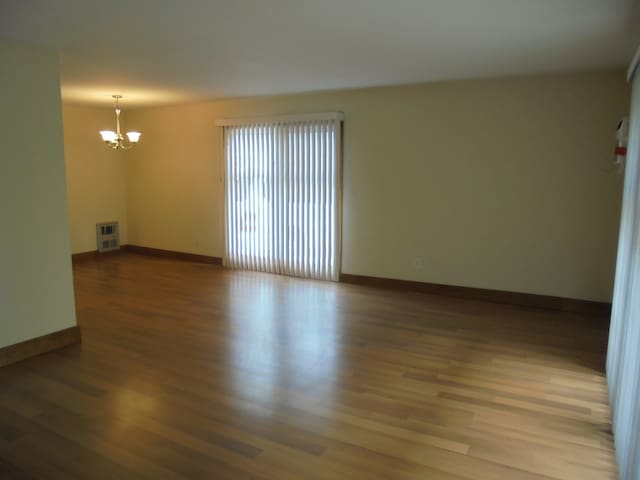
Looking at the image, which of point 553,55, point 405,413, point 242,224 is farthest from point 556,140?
point 242,224

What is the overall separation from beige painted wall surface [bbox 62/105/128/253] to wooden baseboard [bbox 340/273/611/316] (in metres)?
4.36

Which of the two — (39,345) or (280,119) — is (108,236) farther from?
(39,345)

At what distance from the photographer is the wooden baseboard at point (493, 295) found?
4.90 m

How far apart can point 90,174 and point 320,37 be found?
5602 mm

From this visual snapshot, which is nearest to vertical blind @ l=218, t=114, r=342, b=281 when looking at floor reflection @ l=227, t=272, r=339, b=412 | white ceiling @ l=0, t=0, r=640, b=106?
floor reflection @ l=227, t=272, r=339, b=412

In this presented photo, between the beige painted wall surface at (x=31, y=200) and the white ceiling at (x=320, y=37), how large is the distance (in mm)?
297

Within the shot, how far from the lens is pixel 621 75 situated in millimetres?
4555

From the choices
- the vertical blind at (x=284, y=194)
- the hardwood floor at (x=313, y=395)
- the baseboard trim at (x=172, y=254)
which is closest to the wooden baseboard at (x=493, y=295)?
the hardwood floor at (x=313, y=395)

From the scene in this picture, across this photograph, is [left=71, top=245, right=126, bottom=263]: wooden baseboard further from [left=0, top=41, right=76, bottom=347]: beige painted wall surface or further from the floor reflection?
[left=0, top=41, right=76, bottom=347]: beige painted wall surface

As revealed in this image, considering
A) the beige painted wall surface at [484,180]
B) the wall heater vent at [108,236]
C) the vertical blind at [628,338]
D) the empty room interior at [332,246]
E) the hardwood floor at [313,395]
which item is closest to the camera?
the vertical blind at [628,338]

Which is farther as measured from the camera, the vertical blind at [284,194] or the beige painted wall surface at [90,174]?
the beige painted wall surface at [90,174]

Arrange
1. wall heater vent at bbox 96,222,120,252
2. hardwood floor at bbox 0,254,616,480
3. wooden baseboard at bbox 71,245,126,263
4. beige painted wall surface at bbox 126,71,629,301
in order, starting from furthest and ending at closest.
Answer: wall heater vent at bbox 96,222,120,252 < wooden baseboard at bbox 71,245,126,263 < beige painted wall surface at bbox 126,71,629,301 < hardwood floor at bbox 0,254,616,480

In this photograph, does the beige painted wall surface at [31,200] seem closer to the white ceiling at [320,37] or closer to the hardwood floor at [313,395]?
the white ceiling at [320,37]

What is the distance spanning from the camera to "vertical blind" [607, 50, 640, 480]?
2059 millimetres
